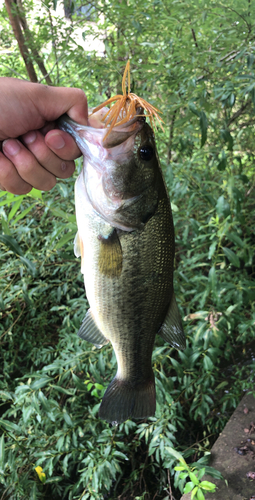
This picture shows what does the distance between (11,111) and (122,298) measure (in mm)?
723

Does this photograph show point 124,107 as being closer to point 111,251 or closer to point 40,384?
point 111,251

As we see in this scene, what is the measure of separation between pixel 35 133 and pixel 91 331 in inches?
29.9

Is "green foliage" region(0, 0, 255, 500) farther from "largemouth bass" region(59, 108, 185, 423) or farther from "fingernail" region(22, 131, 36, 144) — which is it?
"largemouth bass" region(59, 108, 185, 423)

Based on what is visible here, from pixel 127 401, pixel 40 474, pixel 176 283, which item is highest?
pixel 127 401

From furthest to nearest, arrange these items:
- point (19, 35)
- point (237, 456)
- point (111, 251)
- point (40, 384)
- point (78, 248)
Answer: point (19, 35), point (237, 456), point (40, 384), point (78, 248), point (111, 251)

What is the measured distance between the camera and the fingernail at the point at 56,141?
1122mm

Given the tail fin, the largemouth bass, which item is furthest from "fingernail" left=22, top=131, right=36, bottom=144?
the tail fin

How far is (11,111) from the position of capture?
1.09 meters

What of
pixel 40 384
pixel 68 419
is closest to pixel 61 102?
pixel 40 384

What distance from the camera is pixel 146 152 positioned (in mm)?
1075

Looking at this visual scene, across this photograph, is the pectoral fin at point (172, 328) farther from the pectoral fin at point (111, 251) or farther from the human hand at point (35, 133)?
the human hand at point (35, 133)

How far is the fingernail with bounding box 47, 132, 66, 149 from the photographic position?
1122 millimetres

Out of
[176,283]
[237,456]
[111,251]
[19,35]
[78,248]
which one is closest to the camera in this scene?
[111,251]

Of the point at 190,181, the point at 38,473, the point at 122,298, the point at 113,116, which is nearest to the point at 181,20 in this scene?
the point at 190,181
